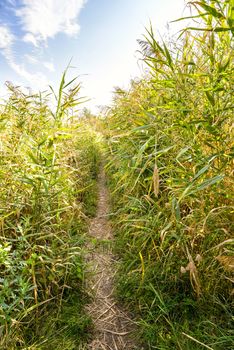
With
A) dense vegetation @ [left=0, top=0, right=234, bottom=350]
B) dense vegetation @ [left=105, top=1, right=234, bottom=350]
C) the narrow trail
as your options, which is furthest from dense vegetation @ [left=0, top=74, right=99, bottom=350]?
dense vegetation @ [left=105, top=1, right=234, bottom=350]

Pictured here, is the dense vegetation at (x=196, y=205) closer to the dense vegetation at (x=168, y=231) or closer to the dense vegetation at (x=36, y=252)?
the dense vegetation at (x=168, y=231)

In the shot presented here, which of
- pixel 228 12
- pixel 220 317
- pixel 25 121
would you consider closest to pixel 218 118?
pixel 228 12

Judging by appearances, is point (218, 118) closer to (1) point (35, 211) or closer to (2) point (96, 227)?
(1) point (35, 211)

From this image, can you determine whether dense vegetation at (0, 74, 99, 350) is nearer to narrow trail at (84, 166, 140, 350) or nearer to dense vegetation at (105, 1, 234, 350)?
narrow trail at (84, 166, 140, 350)

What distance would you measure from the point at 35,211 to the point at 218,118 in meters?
1.44

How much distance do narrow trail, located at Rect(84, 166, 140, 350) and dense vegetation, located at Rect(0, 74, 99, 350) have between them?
0.40 feet

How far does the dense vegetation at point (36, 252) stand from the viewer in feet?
4.68

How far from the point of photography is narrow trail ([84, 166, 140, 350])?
1.63m

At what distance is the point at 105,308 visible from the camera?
191 centimetres

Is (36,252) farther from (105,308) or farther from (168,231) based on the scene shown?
(168,231)

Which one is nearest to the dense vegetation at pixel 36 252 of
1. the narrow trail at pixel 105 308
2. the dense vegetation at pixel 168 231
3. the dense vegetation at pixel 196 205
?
the dense vegetation at pixel 168 231

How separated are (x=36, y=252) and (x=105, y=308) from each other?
698 millimetres

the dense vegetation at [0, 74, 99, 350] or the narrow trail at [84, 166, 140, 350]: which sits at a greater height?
the dense vegetation at [0, 74, 99, 350]

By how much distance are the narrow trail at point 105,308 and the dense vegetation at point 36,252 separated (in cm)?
12
